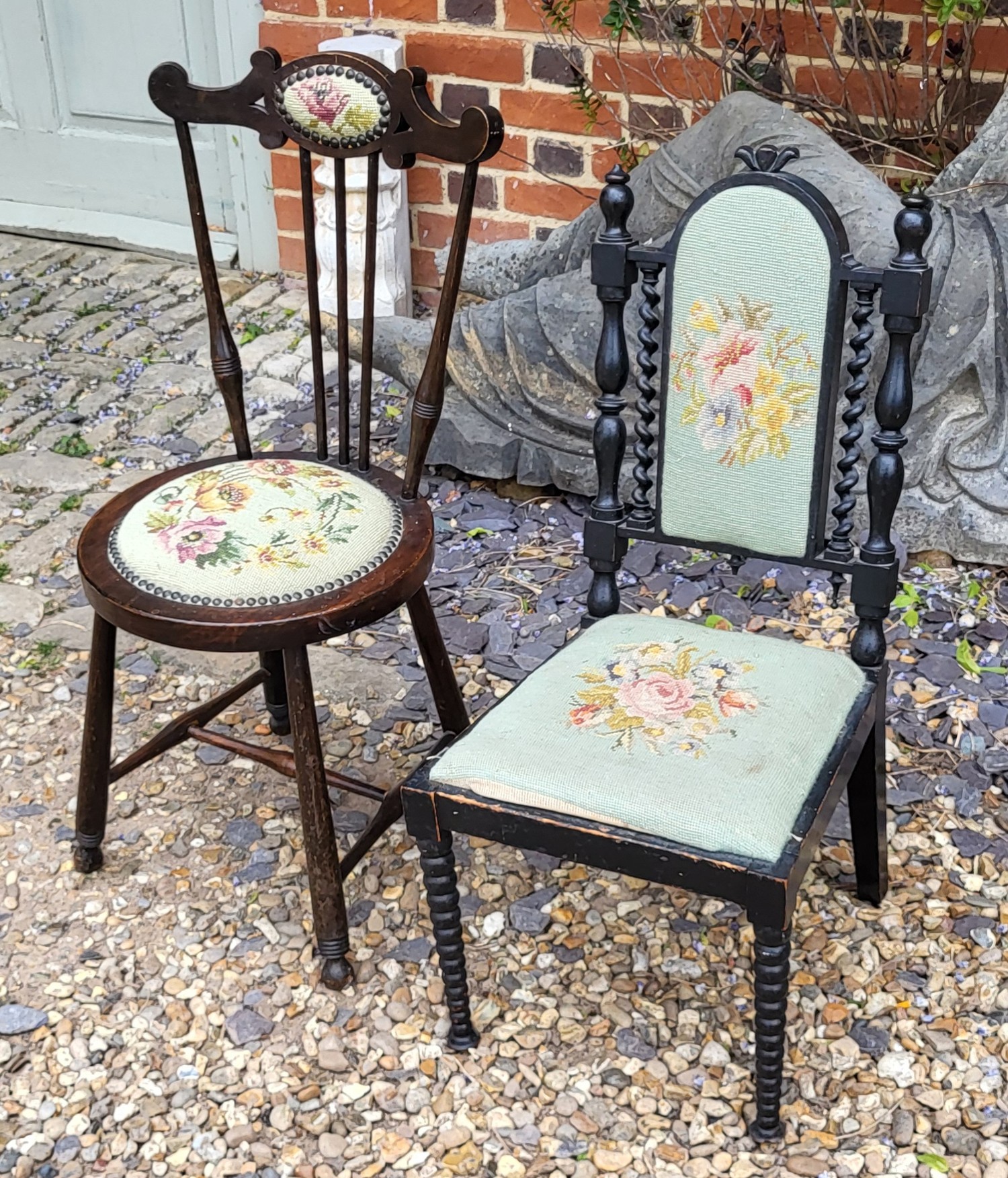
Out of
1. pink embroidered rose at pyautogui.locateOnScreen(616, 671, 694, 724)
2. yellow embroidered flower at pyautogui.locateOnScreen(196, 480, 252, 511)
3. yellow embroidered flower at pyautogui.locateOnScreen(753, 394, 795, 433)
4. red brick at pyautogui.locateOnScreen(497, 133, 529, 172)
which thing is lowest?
pink embroidered rose at pyautogui.locateOnScreen(616, 671, 694, 724)

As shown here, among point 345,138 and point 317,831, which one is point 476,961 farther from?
point 345,138

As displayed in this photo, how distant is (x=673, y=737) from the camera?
173 cm

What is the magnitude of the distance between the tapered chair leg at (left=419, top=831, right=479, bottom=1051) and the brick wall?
8.82 ft

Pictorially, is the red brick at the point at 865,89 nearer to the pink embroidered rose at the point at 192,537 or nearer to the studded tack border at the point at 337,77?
the studded tack border at the point at 337,77

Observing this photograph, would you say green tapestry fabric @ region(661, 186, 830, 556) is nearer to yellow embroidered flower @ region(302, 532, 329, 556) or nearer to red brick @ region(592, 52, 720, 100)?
yellow embroidered flower @ region(302, 532, 329, 556)

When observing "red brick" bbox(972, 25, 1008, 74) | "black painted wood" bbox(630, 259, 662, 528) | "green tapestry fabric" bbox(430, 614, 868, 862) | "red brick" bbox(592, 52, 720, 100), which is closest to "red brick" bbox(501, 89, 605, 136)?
"red brick" bbox(592, 52, 720, 100)

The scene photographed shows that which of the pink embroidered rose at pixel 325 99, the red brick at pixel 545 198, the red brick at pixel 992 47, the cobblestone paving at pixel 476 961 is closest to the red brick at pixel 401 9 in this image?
the red brick at pixel 545 198

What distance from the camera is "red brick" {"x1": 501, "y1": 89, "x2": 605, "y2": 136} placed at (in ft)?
13.0

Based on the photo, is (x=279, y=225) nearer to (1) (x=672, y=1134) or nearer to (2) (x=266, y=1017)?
(2) (x=266, y=1017)

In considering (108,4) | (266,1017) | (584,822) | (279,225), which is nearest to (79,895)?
(266,1017)

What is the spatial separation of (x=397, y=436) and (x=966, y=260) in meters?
1.51

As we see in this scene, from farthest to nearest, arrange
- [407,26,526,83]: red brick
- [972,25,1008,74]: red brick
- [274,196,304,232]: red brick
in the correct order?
[274,196,304,232]: red brick → [407,26,526,83]: red brick → [972,25,1008,74]: red brick

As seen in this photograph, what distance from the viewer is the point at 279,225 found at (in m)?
4.55

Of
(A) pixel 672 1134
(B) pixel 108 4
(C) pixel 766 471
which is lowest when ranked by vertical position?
(A) pixel 672 1134
